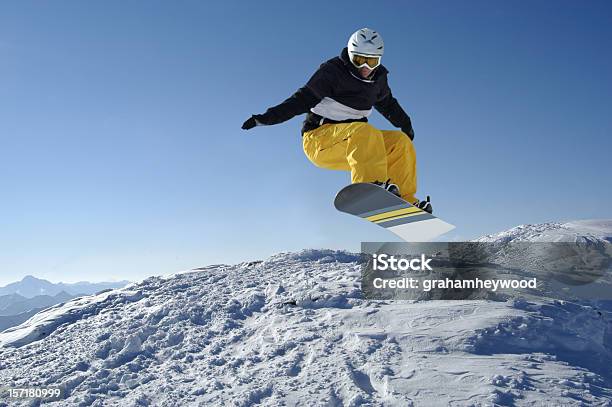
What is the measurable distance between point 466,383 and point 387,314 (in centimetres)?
165

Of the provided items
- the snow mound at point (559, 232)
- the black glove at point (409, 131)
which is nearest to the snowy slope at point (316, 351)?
the black glove at point (409, 131)

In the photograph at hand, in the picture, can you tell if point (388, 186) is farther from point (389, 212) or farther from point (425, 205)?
point (425, 205)

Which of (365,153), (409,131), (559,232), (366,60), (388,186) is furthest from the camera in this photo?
(559,232)

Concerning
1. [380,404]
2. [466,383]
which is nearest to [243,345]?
[380,404]

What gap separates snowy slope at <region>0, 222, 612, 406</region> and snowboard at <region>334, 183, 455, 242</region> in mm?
1067

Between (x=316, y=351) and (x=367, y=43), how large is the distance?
3383 millimetres

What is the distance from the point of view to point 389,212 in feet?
16.9

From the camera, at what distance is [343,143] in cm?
514

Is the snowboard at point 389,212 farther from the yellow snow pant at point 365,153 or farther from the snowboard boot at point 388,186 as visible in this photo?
the yellow snow pant at point 365,153

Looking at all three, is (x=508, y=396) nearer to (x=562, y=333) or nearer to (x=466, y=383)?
(x=466, y=383)

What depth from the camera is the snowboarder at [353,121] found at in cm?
493

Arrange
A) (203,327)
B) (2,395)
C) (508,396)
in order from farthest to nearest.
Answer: (203,327) → (2,395) → (508,396)

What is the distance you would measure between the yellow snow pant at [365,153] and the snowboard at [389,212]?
141 millimetres

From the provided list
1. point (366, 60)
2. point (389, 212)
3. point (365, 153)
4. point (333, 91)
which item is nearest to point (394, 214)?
point (389, 212)
